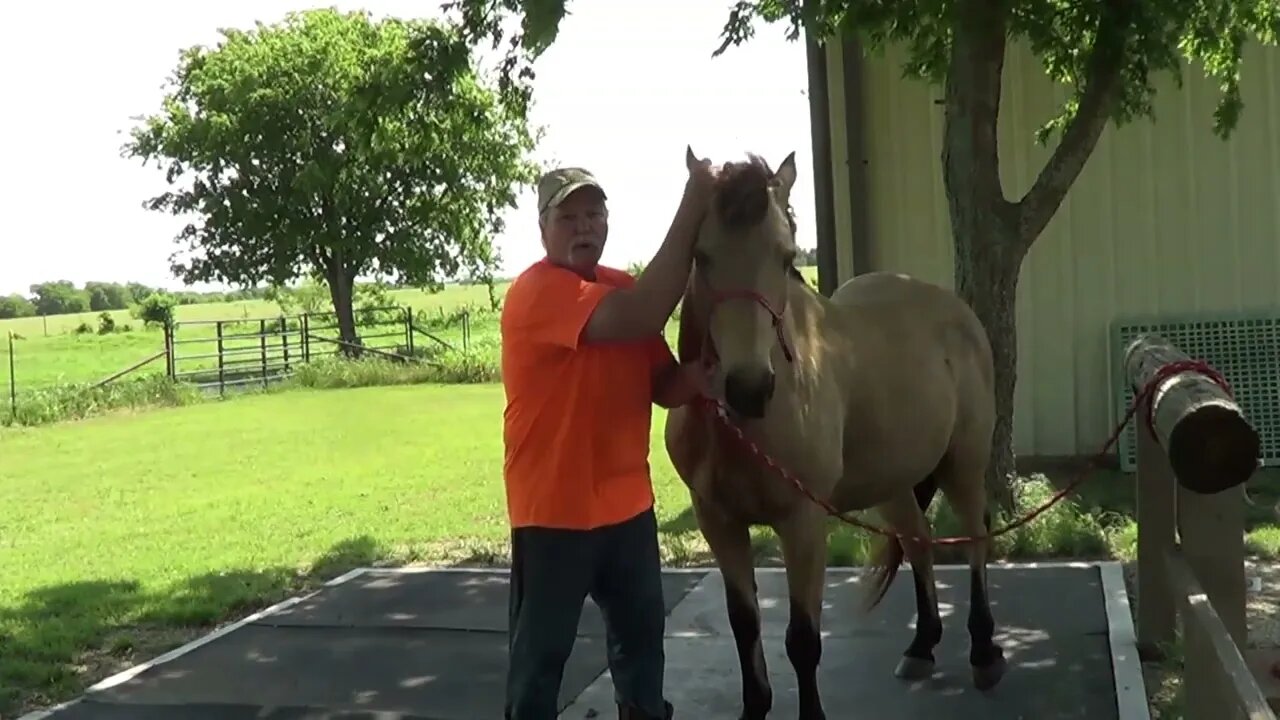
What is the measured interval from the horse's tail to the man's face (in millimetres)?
2191

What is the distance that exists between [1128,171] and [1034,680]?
222 inches

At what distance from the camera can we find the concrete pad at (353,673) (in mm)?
4422

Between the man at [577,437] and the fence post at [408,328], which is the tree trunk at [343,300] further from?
the man at [577,437]

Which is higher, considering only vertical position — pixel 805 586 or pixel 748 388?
pixel 748 388

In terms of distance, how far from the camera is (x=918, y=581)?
4.54 meters

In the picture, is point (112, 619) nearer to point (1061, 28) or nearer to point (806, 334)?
point (806, 334)

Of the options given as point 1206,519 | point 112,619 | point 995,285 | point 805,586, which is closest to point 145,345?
point 112,619

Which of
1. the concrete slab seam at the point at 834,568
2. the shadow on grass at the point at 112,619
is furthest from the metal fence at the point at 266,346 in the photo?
the concrete slab seam at the point at 834,568

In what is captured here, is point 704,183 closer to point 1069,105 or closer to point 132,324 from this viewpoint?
point 1069,105

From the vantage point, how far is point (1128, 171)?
8.81m

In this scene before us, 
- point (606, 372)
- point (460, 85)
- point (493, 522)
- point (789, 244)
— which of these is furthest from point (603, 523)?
point (493, 522)

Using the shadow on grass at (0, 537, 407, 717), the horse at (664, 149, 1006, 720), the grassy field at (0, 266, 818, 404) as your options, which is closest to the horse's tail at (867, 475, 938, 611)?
the horse at (664, 149, 1006, 720)

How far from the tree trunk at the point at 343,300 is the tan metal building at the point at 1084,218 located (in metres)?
22.7

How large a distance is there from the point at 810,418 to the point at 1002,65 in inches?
155
